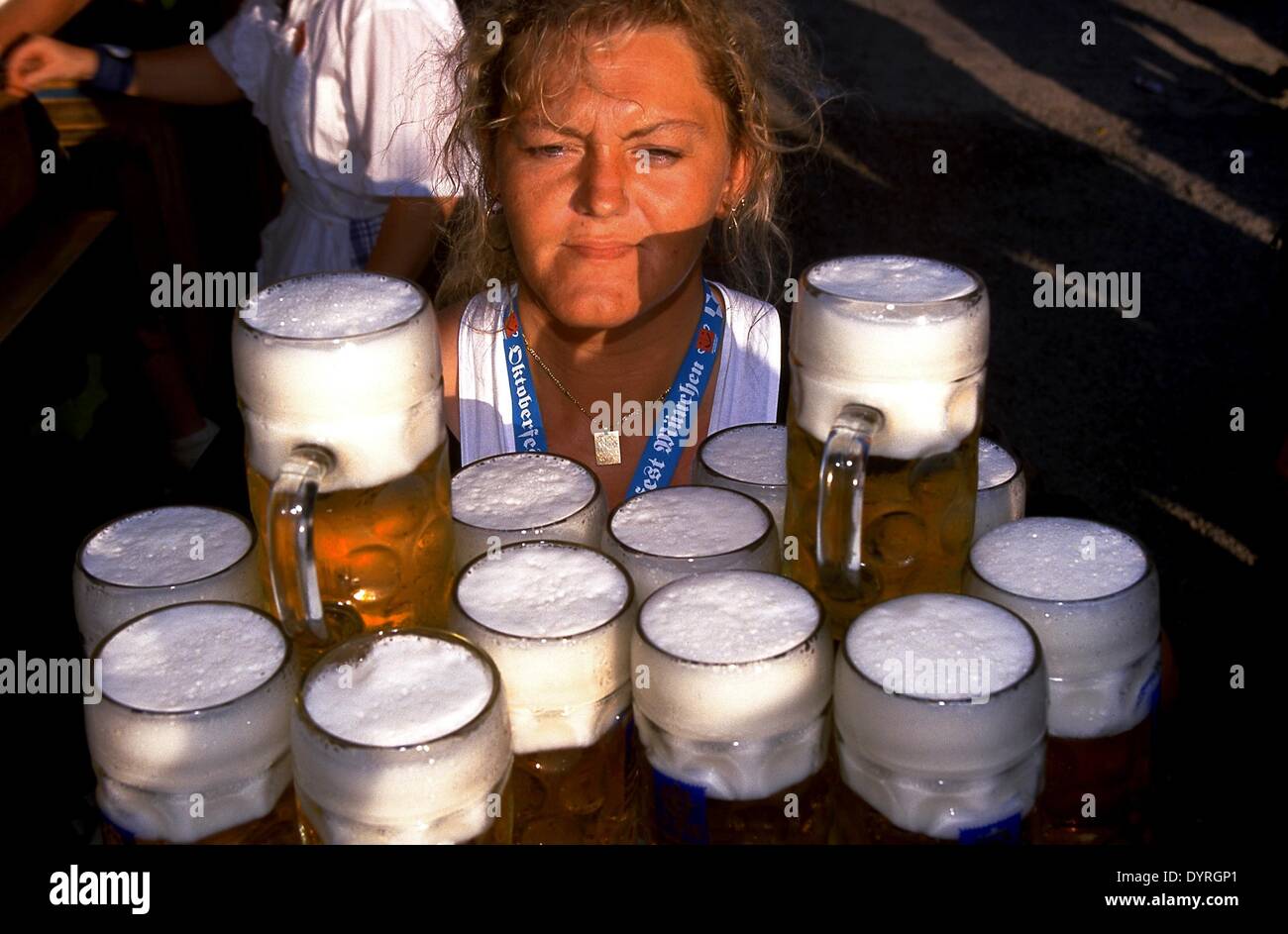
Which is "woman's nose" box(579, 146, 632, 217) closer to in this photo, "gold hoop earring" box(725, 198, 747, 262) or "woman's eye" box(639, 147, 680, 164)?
"woman's eye" box(639, 147, 680, 164)

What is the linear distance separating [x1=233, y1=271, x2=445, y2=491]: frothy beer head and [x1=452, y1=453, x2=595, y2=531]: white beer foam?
0.40 ft

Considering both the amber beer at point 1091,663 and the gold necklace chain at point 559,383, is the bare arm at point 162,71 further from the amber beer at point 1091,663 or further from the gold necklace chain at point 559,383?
the amber beer at point 1091,663

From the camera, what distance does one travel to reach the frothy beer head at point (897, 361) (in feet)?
3.24

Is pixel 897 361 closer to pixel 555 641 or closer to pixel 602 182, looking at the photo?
pixel 555 641

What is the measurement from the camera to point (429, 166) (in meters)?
2.73

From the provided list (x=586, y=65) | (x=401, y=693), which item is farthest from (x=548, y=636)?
(x=586, y=65)

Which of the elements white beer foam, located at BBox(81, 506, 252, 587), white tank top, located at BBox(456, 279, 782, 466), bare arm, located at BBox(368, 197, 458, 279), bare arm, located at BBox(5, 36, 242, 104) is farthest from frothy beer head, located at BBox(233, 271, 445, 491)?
bare arm, located at BBox(5, 36, 242, 104)

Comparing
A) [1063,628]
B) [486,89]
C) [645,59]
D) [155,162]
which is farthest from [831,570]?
[155,162]

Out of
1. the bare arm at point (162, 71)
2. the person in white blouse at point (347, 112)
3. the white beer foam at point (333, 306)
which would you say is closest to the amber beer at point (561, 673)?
the white beer foam at point (333, 306)

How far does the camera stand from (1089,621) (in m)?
0.95

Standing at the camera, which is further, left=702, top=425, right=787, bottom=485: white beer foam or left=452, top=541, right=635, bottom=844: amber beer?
left=702, top=425, right=787, bottom=485: white beer foam

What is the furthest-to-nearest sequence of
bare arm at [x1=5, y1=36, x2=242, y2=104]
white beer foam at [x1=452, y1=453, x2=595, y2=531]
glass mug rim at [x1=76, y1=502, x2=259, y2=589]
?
bare arm at [x1=5, y1=36, x2=242, y2=104]
white beer foam at [x1=452, y1=453, x2=595, y2=531]
glass mug rim at [x1=76, y1=502, x2=259, y2=589]

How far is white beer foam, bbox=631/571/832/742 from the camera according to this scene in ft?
2.91

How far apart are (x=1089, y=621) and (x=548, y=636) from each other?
392 millimetres
